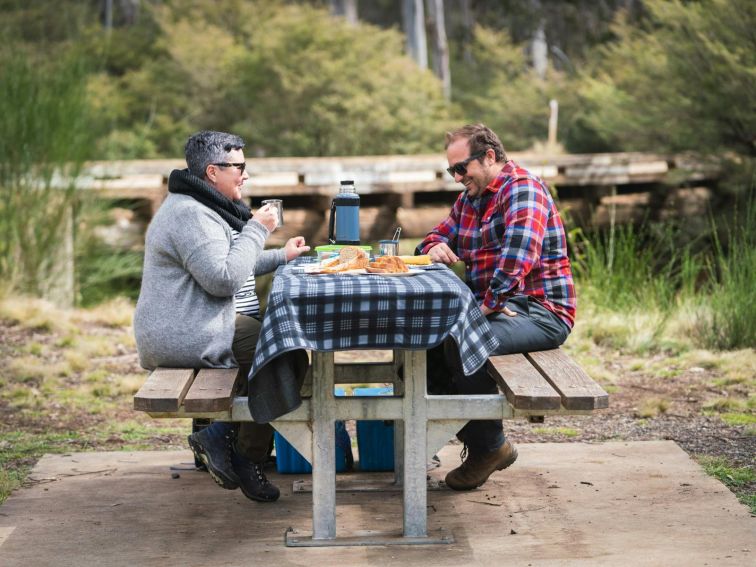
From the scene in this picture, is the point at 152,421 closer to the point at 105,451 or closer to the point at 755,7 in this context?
the point at 105,451

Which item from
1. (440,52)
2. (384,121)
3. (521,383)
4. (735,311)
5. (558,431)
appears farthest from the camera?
(440,52)

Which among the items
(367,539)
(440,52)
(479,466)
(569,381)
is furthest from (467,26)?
(367,539)

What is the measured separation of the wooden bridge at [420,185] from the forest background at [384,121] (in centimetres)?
32

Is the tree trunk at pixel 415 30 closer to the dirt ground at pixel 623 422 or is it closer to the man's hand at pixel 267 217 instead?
the dirt ground at pixel 623 422

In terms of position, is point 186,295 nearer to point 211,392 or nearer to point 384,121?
point 211,392

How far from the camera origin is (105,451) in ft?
18.1

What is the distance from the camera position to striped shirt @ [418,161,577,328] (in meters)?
4.43

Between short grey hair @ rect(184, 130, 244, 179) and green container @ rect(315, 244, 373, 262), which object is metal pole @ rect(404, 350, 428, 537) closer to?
green container @ rect(315, 244, 373, 262)

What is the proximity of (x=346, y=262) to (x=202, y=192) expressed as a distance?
1.91 ft

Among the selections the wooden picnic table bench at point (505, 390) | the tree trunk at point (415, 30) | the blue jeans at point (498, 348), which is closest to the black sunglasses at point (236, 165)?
the wooden picnic table bench at point (505, 390)

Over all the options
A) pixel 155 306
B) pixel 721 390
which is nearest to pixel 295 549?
pixel 155 306

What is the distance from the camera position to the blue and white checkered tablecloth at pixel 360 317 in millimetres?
3729

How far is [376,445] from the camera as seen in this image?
501 centimetres

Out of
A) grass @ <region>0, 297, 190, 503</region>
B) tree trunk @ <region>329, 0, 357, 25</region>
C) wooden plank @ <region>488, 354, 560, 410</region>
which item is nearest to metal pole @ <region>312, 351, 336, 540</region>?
wooden plank @ <region>488, 354, 560, 410</region>
